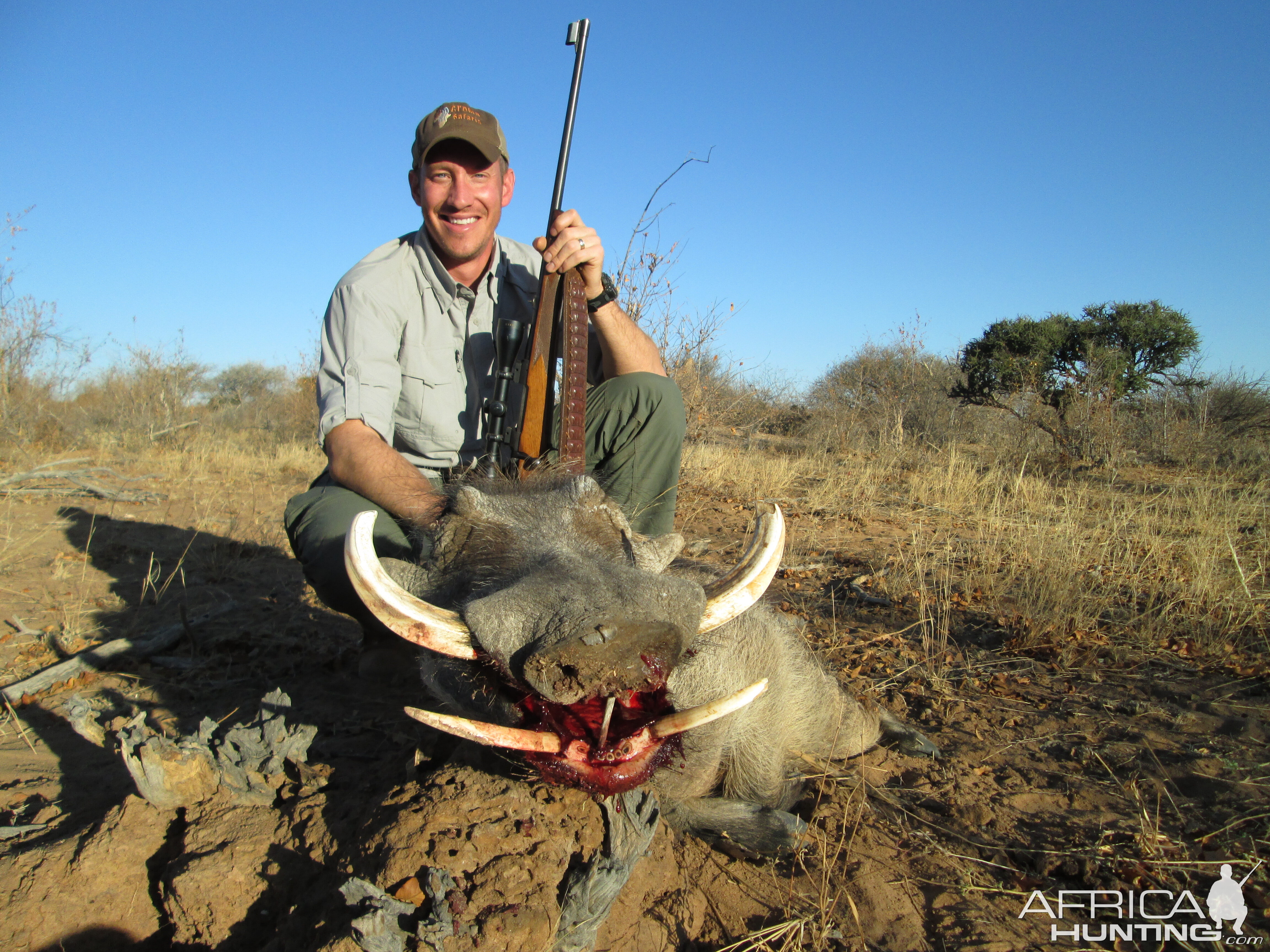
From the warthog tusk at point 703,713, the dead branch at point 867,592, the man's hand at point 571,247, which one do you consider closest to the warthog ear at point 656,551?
the warthog tusk at point 703,713

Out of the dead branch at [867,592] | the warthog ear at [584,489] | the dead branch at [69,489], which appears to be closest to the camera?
the warthog ear at [584,489]

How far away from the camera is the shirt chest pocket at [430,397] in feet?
10.4

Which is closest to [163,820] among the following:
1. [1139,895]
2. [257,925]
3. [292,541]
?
[257,925]

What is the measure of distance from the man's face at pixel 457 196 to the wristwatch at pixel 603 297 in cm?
59

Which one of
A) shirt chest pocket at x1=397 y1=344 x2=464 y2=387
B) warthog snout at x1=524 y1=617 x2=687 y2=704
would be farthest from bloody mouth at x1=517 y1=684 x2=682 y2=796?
shirt chest pocket at x1=397 y1=344 x2=464 y2=387

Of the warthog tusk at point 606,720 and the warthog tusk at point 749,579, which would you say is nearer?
the warthog tusk at point 606,720

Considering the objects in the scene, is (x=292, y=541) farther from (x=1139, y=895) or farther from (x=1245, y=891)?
(x=1245, y=891)

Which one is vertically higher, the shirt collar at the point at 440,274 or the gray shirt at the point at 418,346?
the shirt collar at the point at 440,274

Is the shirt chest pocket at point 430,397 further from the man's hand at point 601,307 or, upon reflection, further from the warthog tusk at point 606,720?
the warthog tusk at point 606,720

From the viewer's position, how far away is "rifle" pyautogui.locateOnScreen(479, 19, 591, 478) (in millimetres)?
2795

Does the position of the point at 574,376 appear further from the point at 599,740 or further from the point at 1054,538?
the point at 1054,538

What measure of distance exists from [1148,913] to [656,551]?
4.85ft

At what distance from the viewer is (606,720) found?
4.47 feet

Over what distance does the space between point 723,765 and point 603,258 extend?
80.6 inches
